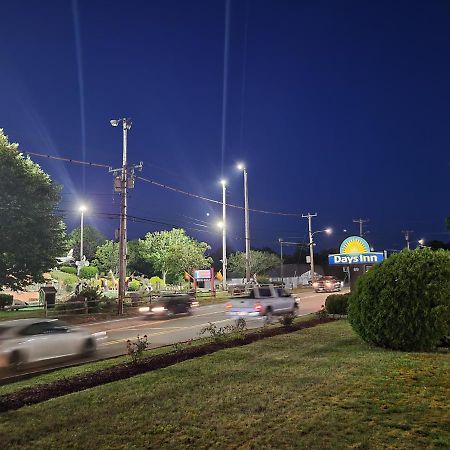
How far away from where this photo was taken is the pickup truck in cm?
2136

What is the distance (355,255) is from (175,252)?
36977mm

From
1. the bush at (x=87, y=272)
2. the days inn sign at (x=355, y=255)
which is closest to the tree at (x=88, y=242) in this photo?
the bush at (x=87, y=272)

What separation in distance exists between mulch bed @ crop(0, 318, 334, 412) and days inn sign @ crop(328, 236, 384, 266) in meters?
11.7

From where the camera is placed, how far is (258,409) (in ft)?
20.3

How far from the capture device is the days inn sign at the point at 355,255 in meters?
23.7

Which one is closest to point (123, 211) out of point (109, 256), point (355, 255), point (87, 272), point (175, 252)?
point (355, 255)

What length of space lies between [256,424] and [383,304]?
609 centimetres

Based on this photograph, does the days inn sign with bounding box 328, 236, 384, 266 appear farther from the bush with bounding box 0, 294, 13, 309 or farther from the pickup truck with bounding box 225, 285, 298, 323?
the bush with bounding box 0, 294, 13, 309

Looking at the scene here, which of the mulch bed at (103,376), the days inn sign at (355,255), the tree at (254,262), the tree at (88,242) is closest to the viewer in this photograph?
the mulch bed at (103,376)

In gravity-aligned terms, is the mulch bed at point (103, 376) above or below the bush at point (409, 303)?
below

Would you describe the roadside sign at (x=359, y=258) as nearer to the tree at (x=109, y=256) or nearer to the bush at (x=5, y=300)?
the bush at (x=5, y=300)

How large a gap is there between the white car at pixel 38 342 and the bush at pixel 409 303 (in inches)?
293

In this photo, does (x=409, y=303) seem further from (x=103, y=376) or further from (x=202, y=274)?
(x=202, y=274)

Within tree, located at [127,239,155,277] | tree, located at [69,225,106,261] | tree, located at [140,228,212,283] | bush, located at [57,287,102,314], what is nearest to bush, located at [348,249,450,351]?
bush, located at [57,287,102,314]
